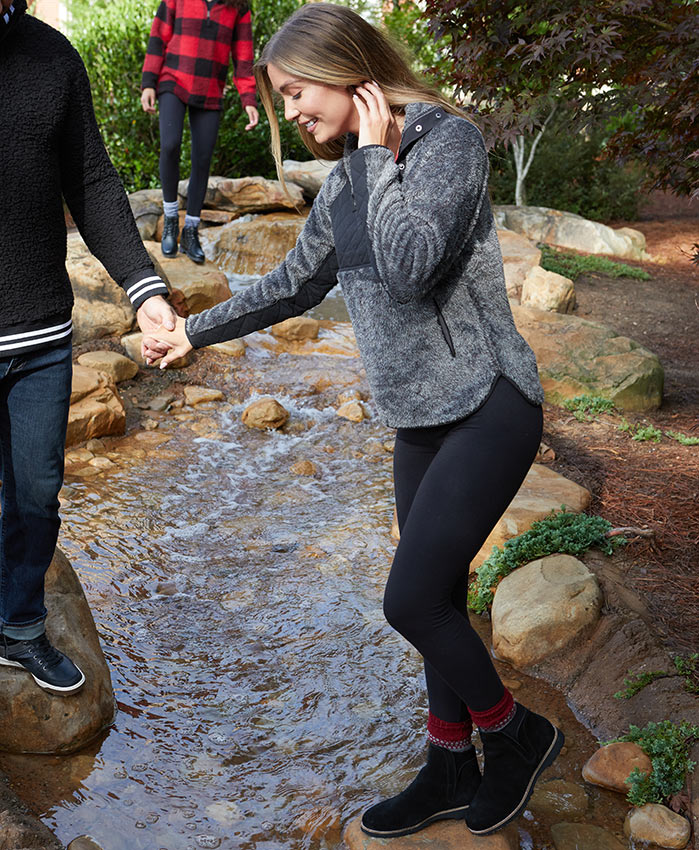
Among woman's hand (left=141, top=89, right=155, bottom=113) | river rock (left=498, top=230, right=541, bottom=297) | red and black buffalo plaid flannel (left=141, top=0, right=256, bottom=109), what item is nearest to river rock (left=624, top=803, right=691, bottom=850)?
red and black buffalo plaid flannel (left=141, top=0, right=256, bottom=109)

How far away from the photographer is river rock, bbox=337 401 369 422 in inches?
235

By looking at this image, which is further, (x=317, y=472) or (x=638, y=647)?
(x=317, y=472)

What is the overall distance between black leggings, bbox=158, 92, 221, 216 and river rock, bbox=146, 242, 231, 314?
0.58 meters

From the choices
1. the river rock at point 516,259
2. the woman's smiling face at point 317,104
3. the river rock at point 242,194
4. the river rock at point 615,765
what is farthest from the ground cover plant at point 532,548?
the river rock at point 242,194

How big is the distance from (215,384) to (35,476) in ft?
13.0

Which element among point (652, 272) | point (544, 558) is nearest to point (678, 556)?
point (544, 558)

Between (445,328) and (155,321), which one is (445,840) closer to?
(445,328)

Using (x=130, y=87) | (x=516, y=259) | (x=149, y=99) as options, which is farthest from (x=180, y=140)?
(x=130, y=87)

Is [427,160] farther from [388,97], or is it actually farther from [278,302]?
[278,302]

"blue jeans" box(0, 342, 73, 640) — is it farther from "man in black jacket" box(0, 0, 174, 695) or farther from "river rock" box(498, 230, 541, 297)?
"river rock" box(498, 230, 541, 297)

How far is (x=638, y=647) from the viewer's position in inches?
127

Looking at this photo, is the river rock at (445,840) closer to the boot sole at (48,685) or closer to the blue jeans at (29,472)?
the boot sole at (48,685)

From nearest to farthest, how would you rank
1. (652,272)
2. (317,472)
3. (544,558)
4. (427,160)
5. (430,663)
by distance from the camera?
(427,160) → (430,663) → (544,558) → (317,472) → (652,272)

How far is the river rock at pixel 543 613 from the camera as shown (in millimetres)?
3424
